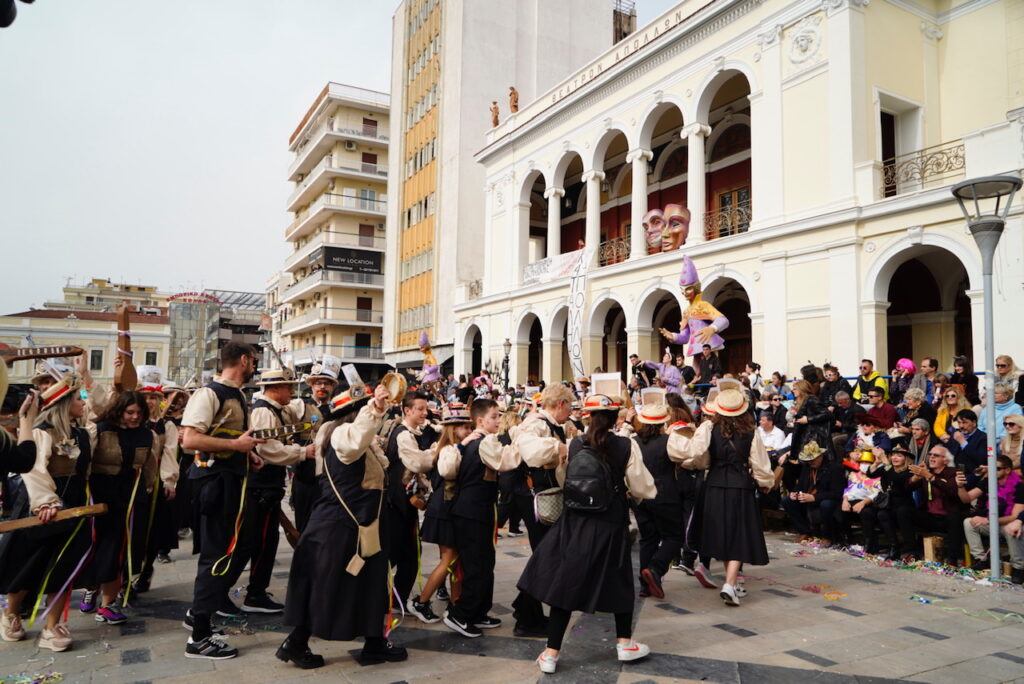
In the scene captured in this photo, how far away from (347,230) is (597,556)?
44633 mm

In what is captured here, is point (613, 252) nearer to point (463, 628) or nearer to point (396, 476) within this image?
point (396, 476)

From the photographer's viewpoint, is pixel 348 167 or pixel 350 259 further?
pixel 348 167

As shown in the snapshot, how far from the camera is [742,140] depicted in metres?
21.2

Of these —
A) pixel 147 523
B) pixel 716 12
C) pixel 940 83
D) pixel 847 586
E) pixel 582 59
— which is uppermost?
pixel 582 59

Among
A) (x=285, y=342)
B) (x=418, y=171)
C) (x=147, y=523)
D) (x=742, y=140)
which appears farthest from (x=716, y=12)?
(x=285, y=342)

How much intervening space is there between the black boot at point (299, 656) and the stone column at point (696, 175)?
647 inches

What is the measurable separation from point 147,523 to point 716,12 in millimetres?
18041

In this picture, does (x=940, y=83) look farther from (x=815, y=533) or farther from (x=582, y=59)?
(x=582, y=59)

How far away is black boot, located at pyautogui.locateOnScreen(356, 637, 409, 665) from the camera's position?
463 cm

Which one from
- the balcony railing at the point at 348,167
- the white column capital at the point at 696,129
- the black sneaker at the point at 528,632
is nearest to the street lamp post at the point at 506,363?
the white column capital at the point at 696,129

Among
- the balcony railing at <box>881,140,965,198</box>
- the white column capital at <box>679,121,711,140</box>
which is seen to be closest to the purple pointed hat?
the balcony railing at <box>881,140,965,198</box>

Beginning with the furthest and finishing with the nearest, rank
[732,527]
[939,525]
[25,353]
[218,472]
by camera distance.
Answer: [939,525]
[732,527]
[218,472]
[25,353]

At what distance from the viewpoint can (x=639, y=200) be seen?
21234 millimetres

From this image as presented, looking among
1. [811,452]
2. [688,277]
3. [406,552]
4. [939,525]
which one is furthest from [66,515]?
[688,277]
